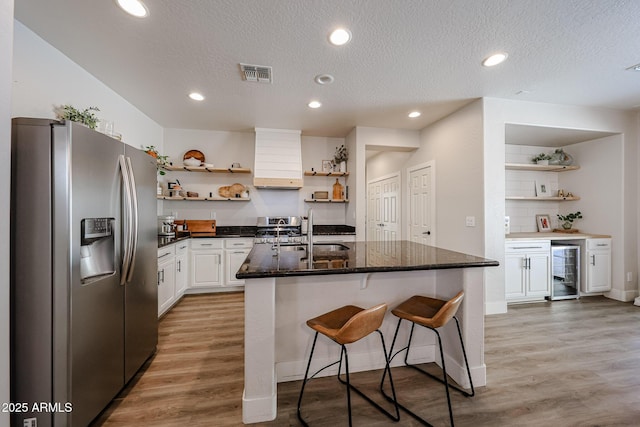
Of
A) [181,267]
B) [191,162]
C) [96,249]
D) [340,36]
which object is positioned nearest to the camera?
[96,249]

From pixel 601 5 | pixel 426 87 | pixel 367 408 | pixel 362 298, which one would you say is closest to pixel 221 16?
pixel 426 87

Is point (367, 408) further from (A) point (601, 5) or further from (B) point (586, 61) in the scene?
(B) point (586, 61)

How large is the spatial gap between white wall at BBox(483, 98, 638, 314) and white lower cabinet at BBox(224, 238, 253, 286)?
3406 millimetres

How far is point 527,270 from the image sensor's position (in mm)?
3373

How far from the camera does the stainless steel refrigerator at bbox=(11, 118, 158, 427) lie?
1.21 meters

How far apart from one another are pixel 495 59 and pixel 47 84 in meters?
3.92

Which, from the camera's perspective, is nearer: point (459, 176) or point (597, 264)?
point (459, 176)

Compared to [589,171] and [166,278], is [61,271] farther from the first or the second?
[589,171]

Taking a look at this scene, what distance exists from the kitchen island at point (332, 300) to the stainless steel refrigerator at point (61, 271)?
2.84 feet

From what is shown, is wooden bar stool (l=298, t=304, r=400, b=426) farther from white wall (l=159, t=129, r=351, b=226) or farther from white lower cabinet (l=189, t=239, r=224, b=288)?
white wall (l=159, t=129, r=351, b=226)

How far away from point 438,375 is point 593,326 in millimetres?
2333

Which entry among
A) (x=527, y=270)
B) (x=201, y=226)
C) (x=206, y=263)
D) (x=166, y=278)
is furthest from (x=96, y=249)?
(x=527, y=270)

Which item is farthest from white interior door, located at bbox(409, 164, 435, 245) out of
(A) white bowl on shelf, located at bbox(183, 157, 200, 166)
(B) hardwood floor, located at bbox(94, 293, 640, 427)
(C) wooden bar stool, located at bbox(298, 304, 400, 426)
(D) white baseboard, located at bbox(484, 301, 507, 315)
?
(A) white bowl on shelf, located at bbox(183, 157, 200, 166)

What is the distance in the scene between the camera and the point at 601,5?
166cm
